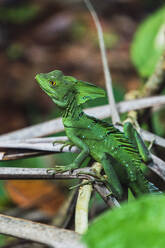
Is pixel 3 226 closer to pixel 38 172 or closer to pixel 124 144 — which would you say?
pixel 38 172

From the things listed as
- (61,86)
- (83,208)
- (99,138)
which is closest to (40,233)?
(83,208)

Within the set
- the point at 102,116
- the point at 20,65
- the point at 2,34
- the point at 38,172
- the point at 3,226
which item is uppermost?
the point at 2,34

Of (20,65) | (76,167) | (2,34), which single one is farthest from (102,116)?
(2,34)

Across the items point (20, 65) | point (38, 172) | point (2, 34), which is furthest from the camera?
point (2, 34)

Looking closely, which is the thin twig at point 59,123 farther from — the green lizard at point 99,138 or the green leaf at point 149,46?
the green leaf at point 149,46

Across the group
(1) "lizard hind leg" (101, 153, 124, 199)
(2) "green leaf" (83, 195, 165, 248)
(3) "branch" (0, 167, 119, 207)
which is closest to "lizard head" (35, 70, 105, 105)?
(1) "lizard hind leg" (101, 153, 124, 199)

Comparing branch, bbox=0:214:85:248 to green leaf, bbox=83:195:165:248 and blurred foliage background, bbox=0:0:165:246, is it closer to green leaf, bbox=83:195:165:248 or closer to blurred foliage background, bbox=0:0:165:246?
green leaf, bbox=83:195:165:248

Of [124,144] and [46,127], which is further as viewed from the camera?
[46,127]
